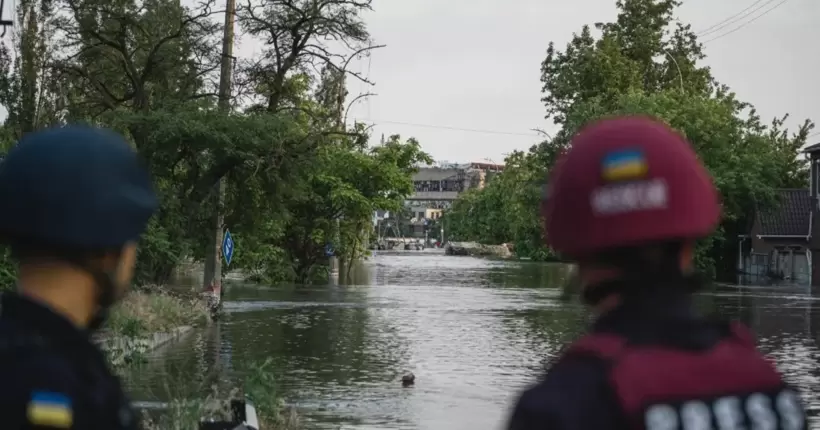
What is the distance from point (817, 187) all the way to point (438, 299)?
2379cm

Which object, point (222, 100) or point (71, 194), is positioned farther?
point (222, 100)

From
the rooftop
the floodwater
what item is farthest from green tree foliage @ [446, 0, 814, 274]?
the floodwater

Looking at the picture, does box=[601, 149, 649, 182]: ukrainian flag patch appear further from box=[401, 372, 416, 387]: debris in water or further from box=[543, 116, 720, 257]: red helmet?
box=[401, 372, 416, 387]: debris in water

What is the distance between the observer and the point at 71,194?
219 cm

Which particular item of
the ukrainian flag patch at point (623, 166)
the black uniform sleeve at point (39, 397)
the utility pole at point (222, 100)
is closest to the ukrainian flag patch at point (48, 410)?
the black uniform sleeve at point (39, 397)

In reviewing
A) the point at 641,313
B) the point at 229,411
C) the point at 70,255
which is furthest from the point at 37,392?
the point at 229,411

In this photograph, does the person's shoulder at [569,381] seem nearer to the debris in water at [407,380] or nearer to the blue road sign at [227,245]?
the debris in water at [407,380]

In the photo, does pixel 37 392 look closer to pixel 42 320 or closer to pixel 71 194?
pixel 42 320

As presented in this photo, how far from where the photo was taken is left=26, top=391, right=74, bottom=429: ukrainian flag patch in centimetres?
201

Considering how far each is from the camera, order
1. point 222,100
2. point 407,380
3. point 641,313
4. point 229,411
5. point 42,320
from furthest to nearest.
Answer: point 222,100
point 407,380
point 229,411
point 42,320
point 641,313

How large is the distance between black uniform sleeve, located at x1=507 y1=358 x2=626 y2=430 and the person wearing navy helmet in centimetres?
81

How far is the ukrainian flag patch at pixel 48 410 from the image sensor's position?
2.01 metres

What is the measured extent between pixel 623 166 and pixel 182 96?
82.9ft

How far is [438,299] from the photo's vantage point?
3669cm
